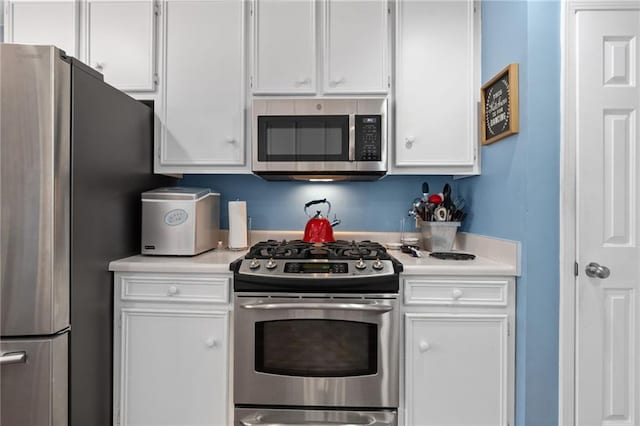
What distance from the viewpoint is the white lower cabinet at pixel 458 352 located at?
1.55 m

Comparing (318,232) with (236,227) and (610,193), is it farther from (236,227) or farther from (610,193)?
(610,193)

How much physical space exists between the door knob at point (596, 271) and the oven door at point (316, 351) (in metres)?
0.78

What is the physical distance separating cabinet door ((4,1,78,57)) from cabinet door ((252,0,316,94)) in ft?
3.33

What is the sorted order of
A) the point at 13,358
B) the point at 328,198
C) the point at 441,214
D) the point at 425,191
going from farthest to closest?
the point at 328,198 < the point at 425,191 < the point at 441,214 < the point at 13,358

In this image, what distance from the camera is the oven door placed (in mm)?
1561

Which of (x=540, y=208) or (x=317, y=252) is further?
(x=317, y=252)

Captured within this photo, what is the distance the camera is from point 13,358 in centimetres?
132

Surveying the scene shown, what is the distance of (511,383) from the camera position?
154cm

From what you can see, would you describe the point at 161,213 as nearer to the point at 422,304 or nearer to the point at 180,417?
the point at 180,417

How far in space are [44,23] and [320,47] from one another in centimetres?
153

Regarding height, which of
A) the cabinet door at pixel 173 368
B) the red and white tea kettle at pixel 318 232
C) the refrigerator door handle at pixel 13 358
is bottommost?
the cabinet door at pixel 173 368

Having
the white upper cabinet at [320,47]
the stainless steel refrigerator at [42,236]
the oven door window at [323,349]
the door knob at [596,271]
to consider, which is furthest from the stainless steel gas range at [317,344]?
the white upper cabinet at [320,47]

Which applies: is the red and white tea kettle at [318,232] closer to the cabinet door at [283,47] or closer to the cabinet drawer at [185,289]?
the cabinet drawer at [185,289]

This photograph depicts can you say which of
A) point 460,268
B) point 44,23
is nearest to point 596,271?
point 460,268
